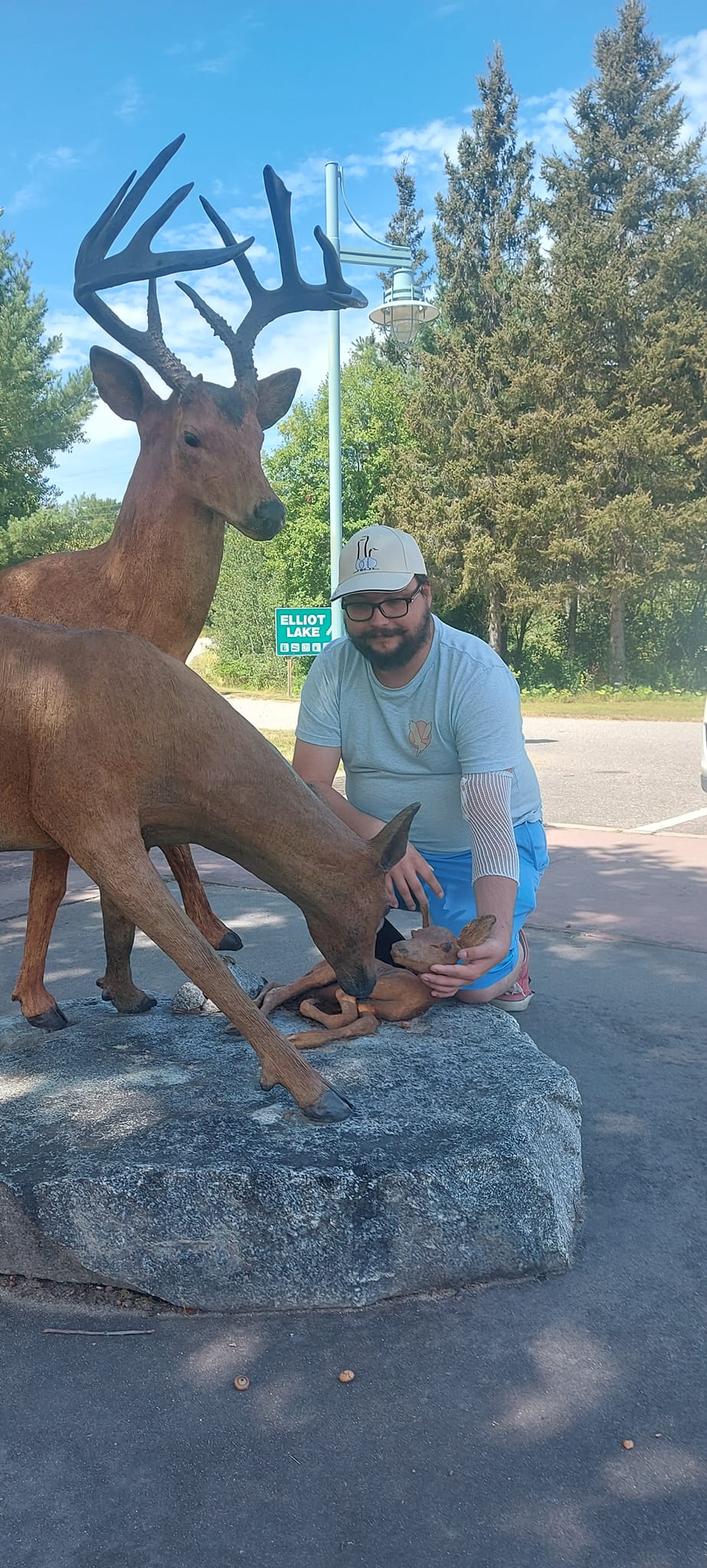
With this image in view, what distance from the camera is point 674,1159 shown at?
3572 millimetres

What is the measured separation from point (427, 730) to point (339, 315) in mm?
9050

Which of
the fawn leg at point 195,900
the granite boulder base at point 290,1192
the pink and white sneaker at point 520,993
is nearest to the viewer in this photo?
the granite boulder base at point 290,1192

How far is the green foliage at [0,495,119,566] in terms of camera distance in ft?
57.7

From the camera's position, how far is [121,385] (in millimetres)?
3650

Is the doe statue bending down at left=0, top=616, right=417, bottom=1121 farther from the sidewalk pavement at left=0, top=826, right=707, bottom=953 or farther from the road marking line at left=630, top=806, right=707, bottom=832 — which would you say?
the road marking line at left=630, top=806, right=707, bottom=832

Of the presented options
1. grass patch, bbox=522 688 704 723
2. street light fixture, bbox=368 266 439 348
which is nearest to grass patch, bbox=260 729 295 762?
street light fixture, bbox=368 266 439 348

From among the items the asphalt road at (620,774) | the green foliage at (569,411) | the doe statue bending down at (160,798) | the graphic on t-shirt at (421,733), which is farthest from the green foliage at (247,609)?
the doe statue bending down at (160,798)

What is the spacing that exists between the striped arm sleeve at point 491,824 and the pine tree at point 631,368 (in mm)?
24898

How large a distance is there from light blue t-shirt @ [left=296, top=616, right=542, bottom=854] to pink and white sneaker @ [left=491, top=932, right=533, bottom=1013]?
2.10 ft

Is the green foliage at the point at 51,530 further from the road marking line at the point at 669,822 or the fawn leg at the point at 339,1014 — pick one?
the fawn leg at the point at 339,1014

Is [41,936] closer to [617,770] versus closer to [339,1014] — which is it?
[339,1014]

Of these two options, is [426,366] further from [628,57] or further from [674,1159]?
[674,1159]

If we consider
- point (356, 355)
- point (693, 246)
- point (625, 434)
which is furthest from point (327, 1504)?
point (356, 355)

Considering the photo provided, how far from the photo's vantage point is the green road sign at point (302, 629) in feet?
40.5
